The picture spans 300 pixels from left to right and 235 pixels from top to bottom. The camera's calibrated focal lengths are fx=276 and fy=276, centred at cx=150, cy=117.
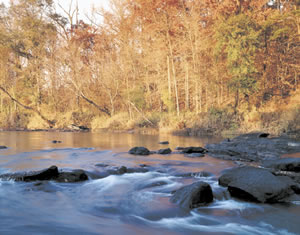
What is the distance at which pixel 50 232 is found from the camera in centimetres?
350

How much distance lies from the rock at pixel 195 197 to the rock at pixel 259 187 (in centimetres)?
51

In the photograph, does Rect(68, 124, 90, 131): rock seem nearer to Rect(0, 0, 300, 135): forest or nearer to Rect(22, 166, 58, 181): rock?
Rect(0, 0, 300, 135): forest

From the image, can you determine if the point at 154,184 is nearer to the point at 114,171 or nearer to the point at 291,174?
the point at 114,171

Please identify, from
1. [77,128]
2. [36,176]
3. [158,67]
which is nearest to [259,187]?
[36,176]

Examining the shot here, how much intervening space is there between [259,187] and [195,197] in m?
1.07

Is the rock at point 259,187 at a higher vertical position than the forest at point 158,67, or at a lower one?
lower

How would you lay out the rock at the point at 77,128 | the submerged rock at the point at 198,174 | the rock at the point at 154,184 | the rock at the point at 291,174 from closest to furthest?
the rock at the point at 291,174, the rock at the point at 154,184, the submerged rock at the point at 198,174, the rock at the point at 77,128

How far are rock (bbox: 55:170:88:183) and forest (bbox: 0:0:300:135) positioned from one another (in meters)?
12.2

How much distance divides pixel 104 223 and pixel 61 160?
558 centimetres

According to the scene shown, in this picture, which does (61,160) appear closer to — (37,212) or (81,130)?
(37,212)

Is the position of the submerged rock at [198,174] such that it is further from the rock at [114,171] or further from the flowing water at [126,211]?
the rock at [114,171]

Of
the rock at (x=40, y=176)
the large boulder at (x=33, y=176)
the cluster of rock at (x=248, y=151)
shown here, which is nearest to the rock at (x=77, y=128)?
the cluster of rock at (x=248, y=151)

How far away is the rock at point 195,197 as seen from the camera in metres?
4.28

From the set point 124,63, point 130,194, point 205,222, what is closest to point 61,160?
point 130,194
